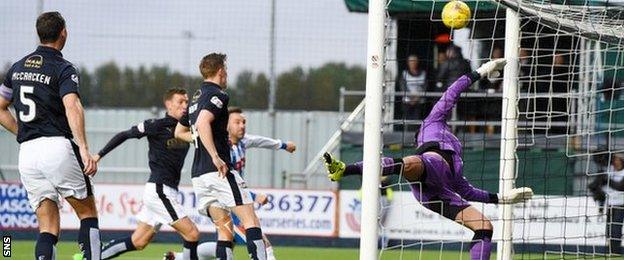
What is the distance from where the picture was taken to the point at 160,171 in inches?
496

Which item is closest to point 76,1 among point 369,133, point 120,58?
point 120,58

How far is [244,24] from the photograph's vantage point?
2141 cm

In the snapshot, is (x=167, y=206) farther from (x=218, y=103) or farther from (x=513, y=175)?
(x=513, y=175)

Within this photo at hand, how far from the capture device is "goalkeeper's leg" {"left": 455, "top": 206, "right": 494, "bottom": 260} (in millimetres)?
10664

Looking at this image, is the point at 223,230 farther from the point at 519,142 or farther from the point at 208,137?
the point at 519,142

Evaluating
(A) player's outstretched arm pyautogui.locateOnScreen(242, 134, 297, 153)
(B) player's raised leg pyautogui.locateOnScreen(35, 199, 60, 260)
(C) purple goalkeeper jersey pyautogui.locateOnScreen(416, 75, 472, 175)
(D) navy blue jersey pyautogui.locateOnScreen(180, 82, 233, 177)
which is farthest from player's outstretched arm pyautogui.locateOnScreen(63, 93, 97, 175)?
(A) player's outstretched arm pyautogui.locateOnScreen(242, 134, 297, 153)

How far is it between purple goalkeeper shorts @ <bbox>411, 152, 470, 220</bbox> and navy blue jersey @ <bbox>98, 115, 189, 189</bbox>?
2.87 m

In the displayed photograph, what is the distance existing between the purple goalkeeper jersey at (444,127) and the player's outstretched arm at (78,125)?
10.3ft

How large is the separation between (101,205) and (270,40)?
3.96 metres

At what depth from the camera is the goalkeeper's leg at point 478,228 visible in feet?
35.0

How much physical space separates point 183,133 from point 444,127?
250cm

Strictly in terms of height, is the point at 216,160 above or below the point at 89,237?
above

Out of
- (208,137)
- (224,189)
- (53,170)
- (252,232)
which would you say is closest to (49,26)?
(53,170)

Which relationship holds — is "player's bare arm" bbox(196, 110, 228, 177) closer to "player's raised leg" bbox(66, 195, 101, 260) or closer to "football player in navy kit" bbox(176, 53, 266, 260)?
"football player in navy kit" bbox(176, 53, 266, 260)
